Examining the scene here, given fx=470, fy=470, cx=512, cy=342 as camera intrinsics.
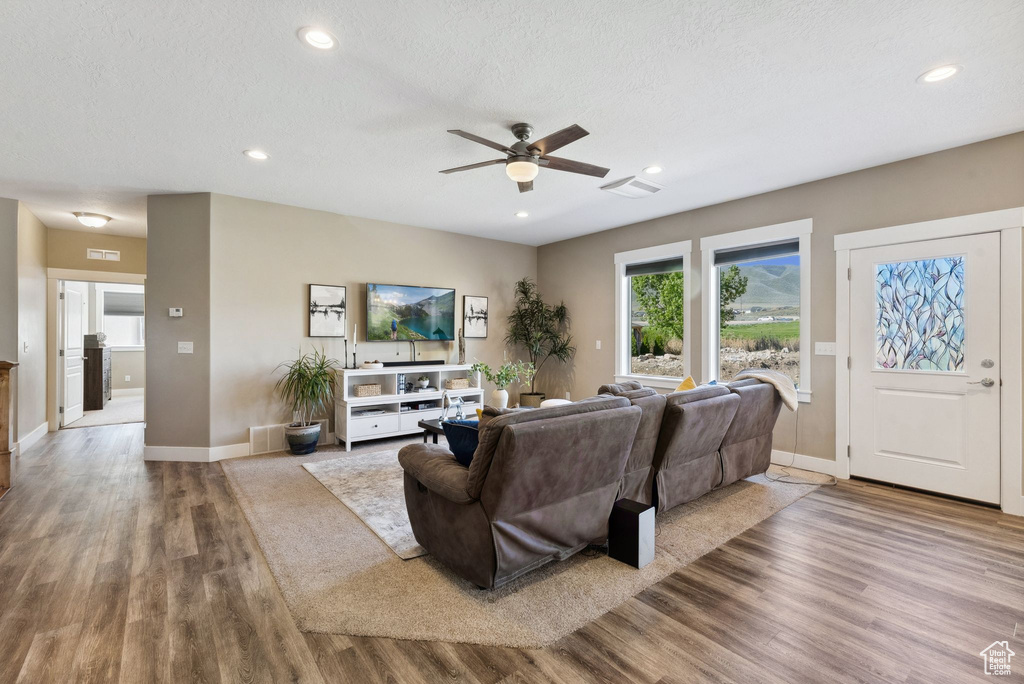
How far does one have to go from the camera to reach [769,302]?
4680 mm

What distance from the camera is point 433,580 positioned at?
2314mm

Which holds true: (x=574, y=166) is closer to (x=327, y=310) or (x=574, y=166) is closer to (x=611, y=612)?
(x=611, y=612)

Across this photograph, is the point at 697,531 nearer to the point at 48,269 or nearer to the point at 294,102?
the point at 294,102

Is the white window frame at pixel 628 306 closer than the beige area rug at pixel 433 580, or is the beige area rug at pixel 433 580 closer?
the beige area rug at pixel 433 580

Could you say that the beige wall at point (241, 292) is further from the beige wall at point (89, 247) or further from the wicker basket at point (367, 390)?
the beige wall at point (89, 247)

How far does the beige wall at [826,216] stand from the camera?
132 inches

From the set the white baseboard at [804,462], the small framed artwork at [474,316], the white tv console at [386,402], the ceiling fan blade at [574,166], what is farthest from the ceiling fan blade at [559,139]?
the small framed artwork at [474,316]

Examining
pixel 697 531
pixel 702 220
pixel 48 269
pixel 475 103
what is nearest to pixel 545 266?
pixel 702 220

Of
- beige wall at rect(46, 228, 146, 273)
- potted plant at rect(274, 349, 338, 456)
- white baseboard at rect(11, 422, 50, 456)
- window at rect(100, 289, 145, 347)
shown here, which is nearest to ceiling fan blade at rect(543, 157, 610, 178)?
potted plant at rect(274, 349, 338, 456)

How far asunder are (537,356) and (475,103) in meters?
4.49

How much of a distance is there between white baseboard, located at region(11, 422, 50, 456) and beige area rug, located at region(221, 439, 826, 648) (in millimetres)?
3188

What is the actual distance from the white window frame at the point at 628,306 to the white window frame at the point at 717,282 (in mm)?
184

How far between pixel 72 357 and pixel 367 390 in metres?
4.59

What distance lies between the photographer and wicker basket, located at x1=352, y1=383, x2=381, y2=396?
201 inches
